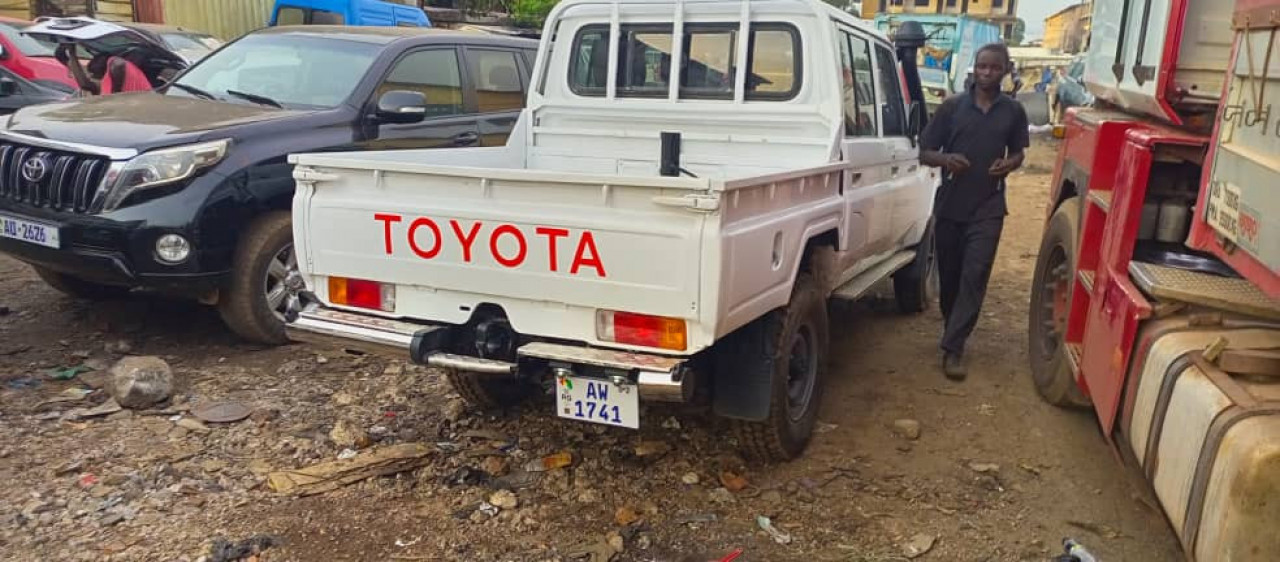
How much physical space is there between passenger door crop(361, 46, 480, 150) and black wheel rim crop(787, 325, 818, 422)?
9.59 ft

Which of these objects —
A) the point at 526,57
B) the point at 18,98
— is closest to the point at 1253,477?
the point at 526,57

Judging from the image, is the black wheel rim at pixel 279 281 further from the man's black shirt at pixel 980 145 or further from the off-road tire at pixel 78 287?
the man's black shirt at pixel 980 145

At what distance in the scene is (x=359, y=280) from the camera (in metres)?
3.50

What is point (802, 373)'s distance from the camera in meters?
4.02

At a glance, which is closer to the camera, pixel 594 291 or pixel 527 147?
pixel 594 291

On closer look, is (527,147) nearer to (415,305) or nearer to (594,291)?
(415,305)

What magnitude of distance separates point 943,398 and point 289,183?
3.66m

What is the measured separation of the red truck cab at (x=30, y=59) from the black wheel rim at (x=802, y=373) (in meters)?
7.92

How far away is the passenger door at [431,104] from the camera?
561cm

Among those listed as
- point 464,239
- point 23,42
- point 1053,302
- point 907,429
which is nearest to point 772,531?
point 907,429

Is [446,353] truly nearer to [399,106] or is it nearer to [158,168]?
[158,168]

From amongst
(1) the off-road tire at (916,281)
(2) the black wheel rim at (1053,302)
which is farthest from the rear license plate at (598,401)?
(1) the off-road tire at (916,281)

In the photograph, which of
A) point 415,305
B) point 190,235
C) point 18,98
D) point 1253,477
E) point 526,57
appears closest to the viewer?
point 1253,477

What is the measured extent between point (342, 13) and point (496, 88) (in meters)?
7.76
